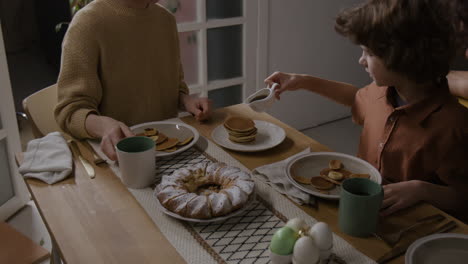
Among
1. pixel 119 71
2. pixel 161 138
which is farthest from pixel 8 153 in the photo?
pixel 161 138

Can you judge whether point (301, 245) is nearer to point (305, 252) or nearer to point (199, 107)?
point (305, 252)

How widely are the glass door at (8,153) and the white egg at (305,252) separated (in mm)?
A: 1844

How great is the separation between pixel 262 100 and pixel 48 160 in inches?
22.7

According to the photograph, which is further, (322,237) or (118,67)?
(118,67)

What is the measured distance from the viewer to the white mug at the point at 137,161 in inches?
44.6

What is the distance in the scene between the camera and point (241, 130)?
1.36 meters

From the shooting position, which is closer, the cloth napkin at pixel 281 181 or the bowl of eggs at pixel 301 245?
the bowl of eggs at pixel 301 245

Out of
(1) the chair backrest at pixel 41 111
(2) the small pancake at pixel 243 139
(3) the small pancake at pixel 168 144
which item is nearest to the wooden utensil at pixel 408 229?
(2) the small pancake at pixel 243 139

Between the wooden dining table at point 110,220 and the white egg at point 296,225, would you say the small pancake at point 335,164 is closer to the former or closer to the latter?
the wooden dining table at point 110,220

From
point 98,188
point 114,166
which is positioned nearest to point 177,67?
point 114,166

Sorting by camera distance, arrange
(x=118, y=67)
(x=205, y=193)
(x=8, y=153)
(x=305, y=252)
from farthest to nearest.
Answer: (x=8, y=153) → (x=118, y=67) → (x=205, y=193) → (x=305, y=252)

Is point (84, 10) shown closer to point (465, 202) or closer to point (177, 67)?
point (177, 67)

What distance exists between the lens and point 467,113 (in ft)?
4.01

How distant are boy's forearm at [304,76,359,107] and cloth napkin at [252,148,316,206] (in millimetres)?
373
